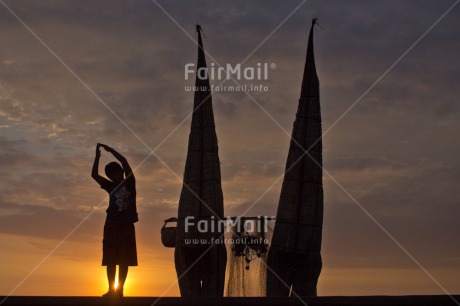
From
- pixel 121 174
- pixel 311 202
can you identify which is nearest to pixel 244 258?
pixel 311 202

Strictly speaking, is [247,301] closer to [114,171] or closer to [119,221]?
[119,221]

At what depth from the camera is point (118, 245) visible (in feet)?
40.9

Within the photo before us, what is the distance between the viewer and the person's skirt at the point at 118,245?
12445 millimetres

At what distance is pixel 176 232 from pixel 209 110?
479cm

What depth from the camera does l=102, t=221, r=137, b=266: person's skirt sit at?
12445 millimetres

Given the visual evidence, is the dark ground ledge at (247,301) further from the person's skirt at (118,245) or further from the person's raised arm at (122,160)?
the person's raised arm at (122,160)

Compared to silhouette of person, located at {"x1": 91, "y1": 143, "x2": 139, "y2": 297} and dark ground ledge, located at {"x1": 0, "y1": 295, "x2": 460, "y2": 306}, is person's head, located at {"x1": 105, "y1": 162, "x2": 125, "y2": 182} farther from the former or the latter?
dark ground ledge, located at {"x1": 0, "y1": 295, "x2": 460, "y2": 306}

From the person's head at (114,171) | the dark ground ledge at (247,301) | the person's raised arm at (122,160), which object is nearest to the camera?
the dark ground ledge at (247,301)

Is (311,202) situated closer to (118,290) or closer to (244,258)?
(244,258)

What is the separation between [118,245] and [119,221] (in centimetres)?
38

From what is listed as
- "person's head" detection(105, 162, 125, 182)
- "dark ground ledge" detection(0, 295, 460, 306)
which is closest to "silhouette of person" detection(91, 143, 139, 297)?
"person's head" detection(105, 162, 125, 182)

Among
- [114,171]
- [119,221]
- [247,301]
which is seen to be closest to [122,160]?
[114,171]

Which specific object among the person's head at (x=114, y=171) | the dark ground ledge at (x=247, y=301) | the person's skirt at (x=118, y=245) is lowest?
the dark ground ledge at (x=247, y=301)

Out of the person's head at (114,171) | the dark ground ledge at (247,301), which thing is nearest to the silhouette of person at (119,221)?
the person's head at (114,171)
